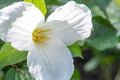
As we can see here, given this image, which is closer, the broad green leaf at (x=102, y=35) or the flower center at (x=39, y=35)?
the flower center at (x=39, y=35)

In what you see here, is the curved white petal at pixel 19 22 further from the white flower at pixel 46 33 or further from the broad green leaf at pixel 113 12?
the broad green leaf at pixel 113 12

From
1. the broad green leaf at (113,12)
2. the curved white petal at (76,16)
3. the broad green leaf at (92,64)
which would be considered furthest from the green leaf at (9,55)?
the broad green leaf at (92,64)

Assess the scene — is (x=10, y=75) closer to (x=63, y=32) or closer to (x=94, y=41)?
(x=63, y=32)

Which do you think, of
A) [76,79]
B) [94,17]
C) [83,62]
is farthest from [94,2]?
[83,62]

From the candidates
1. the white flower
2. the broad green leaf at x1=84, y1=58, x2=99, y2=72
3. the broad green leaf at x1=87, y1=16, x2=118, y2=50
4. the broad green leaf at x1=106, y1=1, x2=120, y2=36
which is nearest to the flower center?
the white flower

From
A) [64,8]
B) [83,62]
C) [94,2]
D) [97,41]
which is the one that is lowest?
[83,62]

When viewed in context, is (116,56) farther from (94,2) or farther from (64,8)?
(64,8)

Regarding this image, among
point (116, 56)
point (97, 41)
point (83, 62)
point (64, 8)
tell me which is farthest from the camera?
point (83, 62)
